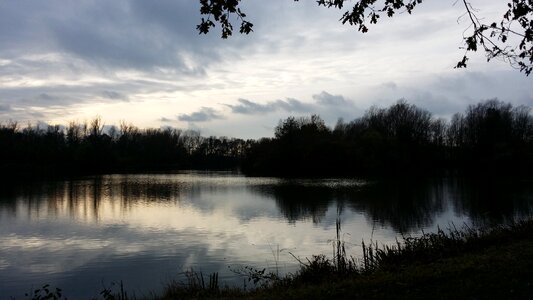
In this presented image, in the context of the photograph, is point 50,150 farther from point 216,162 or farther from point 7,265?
point 7,265

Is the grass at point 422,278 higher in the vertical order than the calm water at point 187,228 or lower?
higher

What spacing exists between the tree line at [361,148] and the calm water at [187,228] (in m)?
35.7

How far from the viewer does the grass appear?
6.57m

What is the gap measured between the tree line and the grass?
60.2m

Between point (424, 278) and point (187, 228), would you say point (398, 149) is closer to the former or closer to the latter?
point (187, 228)

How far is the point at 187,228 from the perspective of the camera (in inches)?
843

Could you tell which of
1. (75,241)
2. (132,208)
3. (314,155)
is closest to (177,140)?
(314,155)

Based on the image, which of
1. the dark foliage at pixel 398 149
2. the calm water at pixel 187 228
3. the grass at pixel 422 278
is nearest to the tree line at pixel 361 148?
the dark foliage at pixel 398 149

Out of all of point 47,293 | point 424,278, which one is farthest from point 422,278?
point 47,293

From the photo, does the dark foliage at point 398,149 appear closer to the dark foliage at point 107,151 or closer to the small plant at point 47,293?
the dark foliage at point 107,151

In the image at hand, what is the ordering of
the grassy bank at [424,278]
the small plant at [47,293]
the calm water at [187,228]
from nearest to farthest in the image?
the grassy bank at [424,278] → the small plant at [47,293] → the calm water at [187,228]

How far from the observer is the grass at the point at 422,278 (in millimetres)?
6574

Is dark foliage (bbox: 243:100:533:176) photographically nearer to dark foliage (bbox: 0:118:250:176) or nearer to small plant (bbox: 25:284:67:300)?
dark foliage (bbox: 0:118:250:176)

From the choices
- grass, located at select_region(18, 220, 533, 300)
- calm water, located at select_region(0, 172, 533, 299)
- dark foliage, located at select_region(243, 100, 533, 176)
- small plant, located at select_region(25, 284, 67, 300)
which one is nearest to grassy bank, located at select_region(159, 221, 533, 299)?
grass, located at select_region(18, 220, 533, 300)
